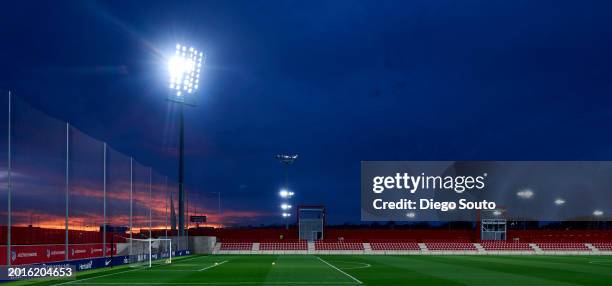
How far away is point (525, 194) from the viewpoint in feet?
238

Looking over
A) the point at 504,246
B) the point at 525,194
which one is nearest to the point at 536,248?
the point at 504,246

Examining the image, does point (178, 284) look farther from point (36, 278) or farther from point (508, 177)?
point (508, 177)

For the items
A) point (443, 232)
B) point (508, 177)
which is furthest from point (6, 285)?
point (443, 232)

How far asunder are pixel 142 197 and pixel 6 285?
20.8m

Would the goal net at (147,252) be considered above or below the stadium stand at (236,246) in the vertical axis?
above

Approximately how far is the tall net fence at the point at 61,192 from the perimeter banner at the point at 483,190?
25868mm

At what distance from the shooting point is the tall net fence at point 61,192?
24.9 meters

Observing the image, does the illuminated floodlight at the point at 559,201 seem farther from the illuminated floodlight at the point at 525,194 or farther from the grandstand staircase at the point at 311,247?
the grandstand staircase at the point at 311,247

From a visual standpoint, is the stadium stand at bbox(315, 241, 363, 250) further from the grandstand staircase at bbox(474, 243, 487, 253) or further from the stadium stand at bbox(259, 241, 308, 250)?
the grandstand staircase at bbox(474, 243, 487, 253)

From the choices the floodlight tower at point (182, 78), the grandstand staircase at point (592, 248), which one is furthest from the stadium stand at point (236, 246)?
the grandstand staircase at point (592, 248)

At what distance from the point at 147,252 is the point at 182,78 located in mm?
16168

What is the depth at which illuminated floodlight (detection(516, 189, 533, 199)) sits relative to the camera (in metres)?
72.3

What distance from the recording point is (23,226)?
33531mm

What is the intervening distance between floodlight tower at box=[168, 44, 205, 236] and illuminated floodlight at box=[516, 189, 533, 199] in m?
36.2
